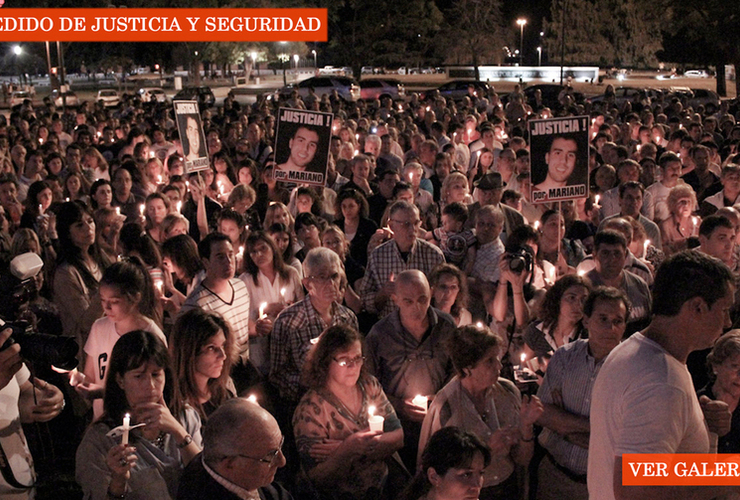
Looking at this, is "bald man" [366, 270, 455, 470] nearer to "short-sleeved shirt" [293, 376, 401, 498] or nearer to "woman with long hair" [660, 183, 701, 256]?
"short-sleeved shirt" [293, 376, 401, 498]

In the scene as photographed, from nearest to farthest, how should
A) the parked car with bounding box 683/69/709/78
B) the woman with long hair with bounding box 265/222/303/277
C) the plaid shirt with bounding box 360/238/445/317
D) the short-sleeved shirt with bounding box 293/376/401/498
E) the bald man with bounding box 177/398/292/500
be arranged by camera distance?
the bald man with bounding box 177/398/292/500 → the short-sleeved shirt with bounding box 293/376/401/498 → the plaid shirt with bounding box 360/238/445/317 → the woman with long hair with bounding box 265/222/303/277 → the parked car with bounding box 683/69/709/78

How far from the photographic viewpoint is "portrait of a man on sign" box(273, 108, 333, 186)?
372 inches

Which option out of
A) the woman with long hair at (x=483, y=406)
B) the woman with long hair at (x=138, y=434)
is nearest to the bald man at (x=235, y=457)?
the woman with long hair at (x=138, y=434)

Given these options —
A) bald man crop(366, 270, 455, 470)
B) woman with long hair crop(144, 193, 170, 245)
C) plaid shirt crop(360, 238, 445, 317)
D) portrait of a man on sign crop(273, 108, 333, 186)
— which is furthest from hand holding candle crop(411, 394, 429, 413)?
portrait of a man on sign crop(273, 108, 333, 186)

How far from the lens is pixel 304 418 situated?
Answer: 174 inches

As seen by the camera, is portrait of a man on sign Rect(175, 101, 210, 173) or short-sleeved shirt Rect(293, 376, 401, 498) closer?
→ short-sleeved shirt Rect(293, 376, 401, 498)

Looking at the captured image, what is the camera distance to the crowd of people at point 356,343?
3.23 m

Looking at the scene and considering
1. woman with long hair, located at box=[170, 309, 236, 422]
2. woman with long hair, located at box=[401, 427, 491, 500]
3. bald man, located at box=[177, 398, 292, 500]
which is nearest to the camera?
bald man, located at box=[177, 398, 292, 500]

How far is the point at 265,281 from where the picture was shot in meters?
6.47

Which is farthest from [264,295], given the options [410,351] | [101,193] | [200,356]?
[101,193]

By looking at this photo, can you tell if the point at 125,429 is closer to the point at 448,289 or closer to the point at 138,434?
the point at 138,434

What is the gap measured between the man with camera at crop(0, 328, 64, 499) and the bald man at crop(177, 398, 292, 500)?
2.79 feet

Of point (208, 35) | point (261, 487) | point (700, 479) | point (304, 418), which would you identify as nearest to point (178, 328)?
point (304, 418)

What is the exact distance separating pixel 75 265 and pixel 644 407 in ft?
15.9
